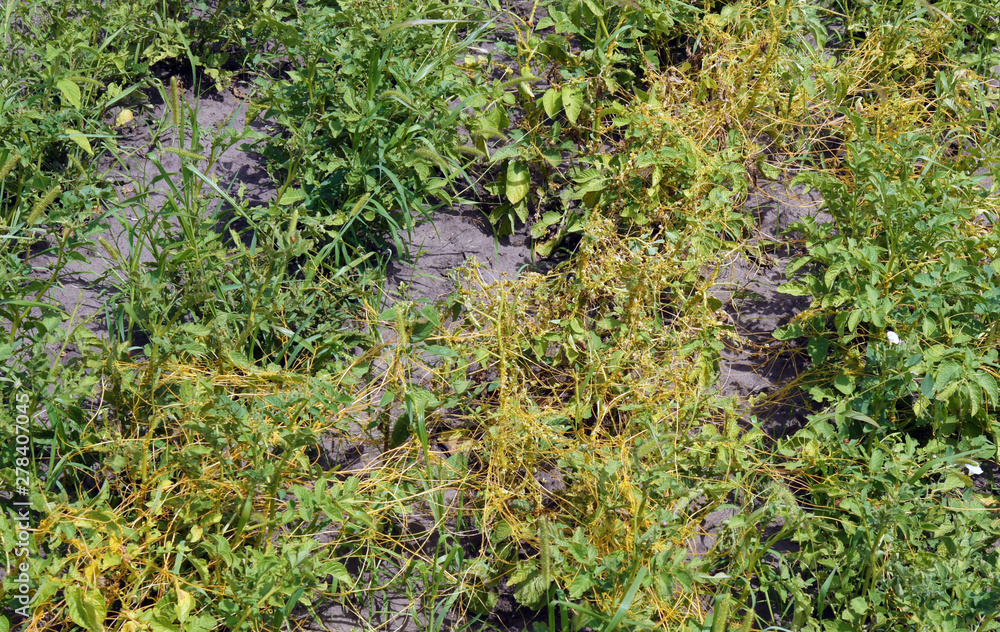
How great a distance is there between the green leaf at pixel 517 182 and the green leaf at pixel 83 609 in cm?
182

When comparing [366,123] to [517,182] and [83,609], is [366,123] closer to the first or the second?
[517,182]

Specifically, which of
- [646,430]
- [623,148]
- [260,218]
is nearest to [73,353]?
[260,218]

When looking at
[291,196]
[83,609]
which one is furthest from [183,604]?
[291,196]

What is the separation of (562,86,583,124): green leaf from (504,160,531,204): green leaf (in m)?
0.26

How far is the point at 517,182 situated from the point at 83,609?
6.26 ft

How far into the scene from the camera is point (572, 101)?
10.6 ft

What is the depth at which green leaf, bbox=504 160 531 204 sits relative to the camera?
316 centimetres

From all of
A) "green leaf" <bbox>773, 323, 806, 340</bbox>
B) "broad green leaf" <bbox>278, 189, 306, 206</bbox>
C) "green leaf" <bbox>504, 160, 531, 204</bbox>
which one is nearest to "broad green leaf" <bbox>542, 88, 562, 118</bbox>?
"green leaf" <bbox>504, 160, 531, 204</bbox>

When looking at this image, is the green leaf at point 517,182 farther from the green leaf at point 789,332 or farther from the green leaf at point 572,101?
the green leaf at point 789,332

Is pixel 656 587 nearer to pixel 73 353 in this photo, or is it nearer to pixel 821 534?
pixel 821 534

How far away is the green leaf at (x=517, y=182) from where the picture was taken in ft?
10.4

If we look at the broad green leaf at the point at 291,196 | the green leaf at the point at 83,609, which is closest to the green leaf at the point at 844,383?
the broad green leaf at the point at 291,196

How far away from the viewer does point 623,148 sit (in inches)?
131

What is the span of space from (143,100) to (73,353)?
1.14 m
